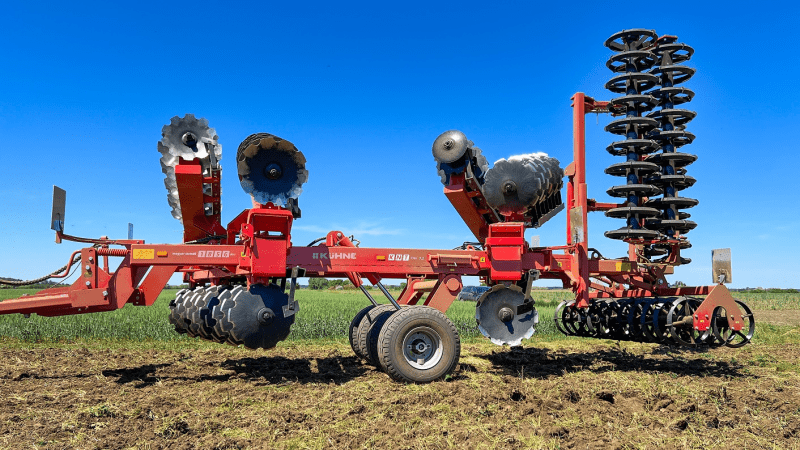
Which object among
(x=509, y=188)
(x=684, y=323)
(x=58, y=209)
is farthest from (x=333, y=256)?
(x=684, y=323)

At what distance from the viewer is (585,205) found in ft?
28.6

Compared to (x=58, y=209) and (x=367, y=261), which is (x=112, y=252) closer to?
(x=58, y=209)

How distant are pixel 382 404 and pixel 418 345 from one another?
1362 millimetres

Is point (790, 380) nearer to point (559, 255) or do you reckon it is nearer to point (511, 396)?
point (559, 255)

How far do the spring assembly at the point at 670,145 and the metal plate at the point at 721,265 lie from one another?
45cm

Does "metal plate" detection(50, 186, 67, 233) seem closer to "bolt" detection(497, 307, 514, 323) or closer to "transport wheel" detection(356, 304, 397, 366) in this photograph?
"transport wheel" detection(356, 304, 397, 366)

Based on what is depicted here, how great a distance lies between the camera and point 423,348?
24.3ft

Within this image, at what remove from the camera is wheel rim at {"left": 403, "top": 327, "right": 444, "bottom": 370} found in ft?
24.0

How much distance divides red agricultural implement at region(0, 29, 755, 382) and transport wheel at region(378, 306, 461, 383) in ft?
0.06

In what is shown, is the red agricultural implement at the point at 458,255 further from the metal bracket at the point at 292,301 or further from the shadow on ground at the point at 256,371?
the shadow on ground at the point at 256,371

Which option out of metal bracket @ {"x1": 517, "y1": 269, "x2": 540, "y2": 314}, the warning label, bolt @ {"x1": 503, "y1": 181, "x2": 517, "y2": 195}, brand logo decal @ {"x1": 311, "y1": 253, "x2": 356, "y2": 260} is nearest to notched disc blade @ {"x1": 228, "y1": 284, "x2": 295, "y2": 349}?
brand logo decal @ {"x1": 311, "y1": 253, "x2": 356, "y2": 260}

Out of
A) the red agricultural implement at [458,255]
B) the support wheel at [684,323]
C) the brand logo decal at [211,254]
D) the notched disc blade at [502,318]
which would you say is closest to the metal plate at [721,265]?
the red agricultural implement at [458,255]

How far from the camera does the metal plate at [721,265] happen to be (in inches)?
357

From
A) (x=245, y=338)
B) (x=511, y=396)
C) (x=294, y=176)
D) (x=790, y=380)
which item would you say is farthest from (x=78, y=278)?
(x=790, y=380)
